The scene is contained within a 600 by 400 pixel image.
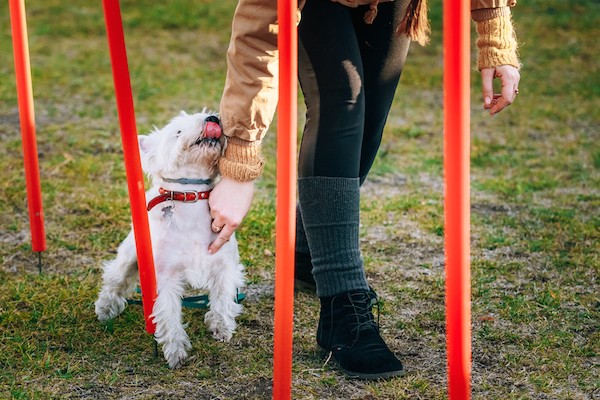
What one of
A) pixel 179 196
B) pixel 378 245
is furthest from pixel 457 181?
pixel 378 245

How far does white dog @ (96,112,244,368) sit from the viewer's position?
2.53 meters

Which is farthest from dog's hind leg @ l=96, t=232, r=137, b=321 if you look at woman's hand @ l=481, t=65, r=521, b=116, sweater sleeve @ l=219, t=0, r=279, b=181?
woman's hand @ l=481, t=65, r=521, b=116

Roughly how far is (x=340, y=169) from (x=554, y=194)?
2155mm

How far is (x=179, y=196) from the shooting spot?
258cm

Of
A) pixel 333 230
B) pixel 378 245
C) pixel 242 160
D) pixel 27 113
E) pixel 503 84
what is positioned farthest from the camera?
pixel 378 245

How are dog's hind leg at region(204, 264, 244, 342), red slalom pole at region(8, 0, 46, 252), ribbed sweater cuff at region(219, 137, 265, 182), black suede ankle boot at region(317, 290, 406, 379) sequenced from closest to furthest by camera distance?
ribbed sweater cuff at region(219, 137, 265, 182)
black suede ankle boot at region(317, 290, 406, 379)
dog's hind leg at region(204, 264, 244, 342)
red slalom pole at region(8, 0, 46, 252)

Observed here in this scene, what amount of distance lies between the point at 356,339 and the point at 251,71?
80 centimetres

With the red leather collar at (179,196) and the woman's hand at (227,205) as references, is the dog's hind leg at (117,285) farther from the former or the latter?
the woman's hand at (227,205)

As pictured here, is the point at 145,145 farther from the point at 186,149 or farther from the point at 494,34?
the point at 494,34

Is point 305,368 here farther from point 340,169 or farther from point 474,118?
point 474,118

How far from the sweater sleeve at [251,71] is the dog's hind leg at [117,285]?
703 mm

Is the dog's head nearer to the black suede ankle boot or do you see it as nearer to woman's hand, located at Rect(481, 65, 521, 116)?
the black suede ankle boot

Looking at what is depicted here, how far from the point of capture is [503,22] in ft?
7.29

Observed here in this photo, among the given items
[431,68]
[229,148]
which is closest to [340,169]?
[229,148]
